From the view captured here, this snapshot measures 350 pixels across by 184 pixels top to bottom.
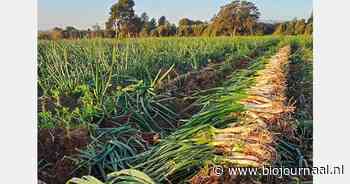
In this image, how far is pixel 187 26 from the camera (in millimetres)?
3410

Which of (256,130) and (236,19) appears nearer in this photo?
(256,130)

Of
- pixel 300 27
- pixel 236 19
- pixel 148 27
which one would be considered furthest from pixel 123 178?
pixel 300 27

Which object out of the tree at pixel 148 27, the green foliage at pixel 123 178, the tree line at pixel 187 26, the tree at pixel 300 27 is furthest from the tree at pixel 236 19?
the green foliage at pixel 123 178

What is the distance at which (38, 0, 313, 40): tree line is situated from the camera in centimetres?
339

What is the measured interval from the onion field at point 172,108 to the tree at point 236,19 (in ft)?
0.16

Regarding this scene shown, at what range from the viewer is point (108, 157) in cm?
335

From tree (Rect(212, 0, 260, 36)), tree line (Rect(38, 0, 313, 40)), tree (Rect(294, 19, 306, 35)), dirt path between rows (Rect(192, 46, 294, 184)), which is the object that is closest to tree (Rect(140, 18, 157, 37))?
tree line (Rect(38, 0, 313, 40))

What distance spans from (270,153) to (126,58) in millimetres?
922

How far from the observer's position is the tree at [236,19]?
338cm

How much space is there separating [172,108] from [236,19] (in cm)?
56

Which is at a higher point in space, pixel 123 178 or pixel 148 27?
pixel 148 27

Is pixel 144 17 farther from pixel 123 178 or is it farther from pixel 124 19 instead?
pixel 123 178
